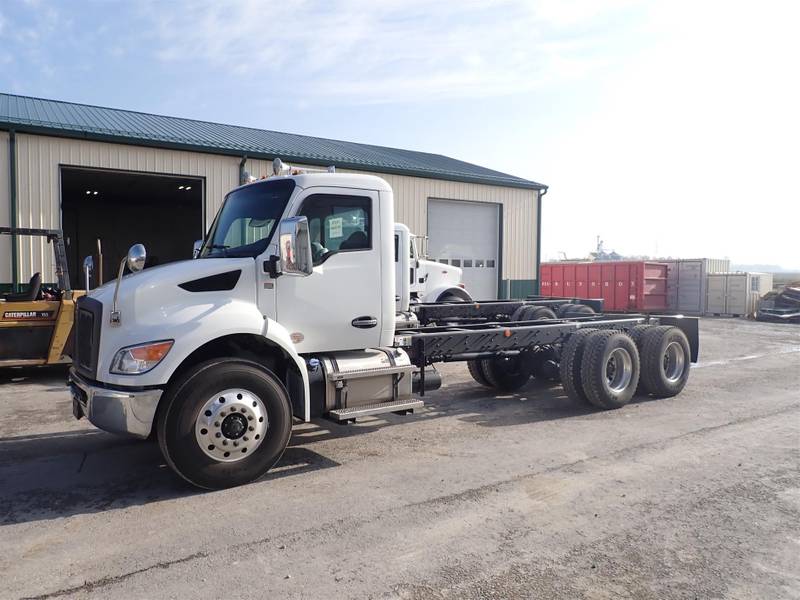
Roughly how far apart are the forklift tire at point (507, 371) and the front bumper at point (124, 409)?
233 inches

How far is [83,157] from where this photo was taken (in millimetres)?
14898

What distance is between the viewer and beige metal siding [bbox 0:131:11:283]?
45.4ft

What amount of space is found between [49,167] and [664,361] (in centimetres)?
1321

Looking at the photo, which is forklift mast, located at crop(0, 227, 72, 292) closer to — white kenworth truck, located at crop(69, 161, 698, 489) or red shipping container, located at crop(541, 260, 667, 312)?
white kenworth truck, located at crop(69, 161, 698, 489)

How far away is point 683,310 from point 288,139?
2031cm

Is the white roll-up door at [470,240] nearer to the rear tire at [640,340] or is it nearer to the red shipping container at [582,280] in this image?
the red shipping container at [582,280]

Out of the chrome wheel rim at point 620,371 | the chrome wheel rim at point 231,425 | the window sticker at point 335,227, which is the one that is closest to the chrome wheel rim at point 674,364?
the chrome wheel rim at point 620,371

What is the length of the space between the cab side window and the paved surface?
209 centimetres

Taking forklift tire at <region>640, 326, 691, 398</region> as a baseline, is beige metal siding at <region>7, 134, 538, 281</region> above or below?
above

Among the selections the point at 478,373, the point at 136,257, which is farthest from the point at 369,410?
the point at 478,373

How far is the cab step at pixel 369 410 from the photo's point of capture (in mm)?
6082

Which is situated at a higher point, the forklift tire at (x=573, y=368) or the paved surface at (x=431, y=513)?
the forklift tire at (x=573, y=368)

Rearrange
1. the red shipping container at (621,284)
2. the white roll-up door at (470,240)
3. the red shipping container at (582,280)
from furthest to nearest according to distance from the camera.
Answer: the red shipping container at (582,280), the red shipping container at (621,284), the white roll-up door at (470,240)

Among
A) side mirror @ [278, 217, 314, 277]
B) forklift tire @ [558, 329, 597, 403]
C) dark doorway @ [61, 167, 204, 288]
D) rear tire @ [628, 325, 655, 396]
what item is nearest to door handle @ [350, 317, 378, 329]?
side mirror @ [278, 217, 314, 277]
